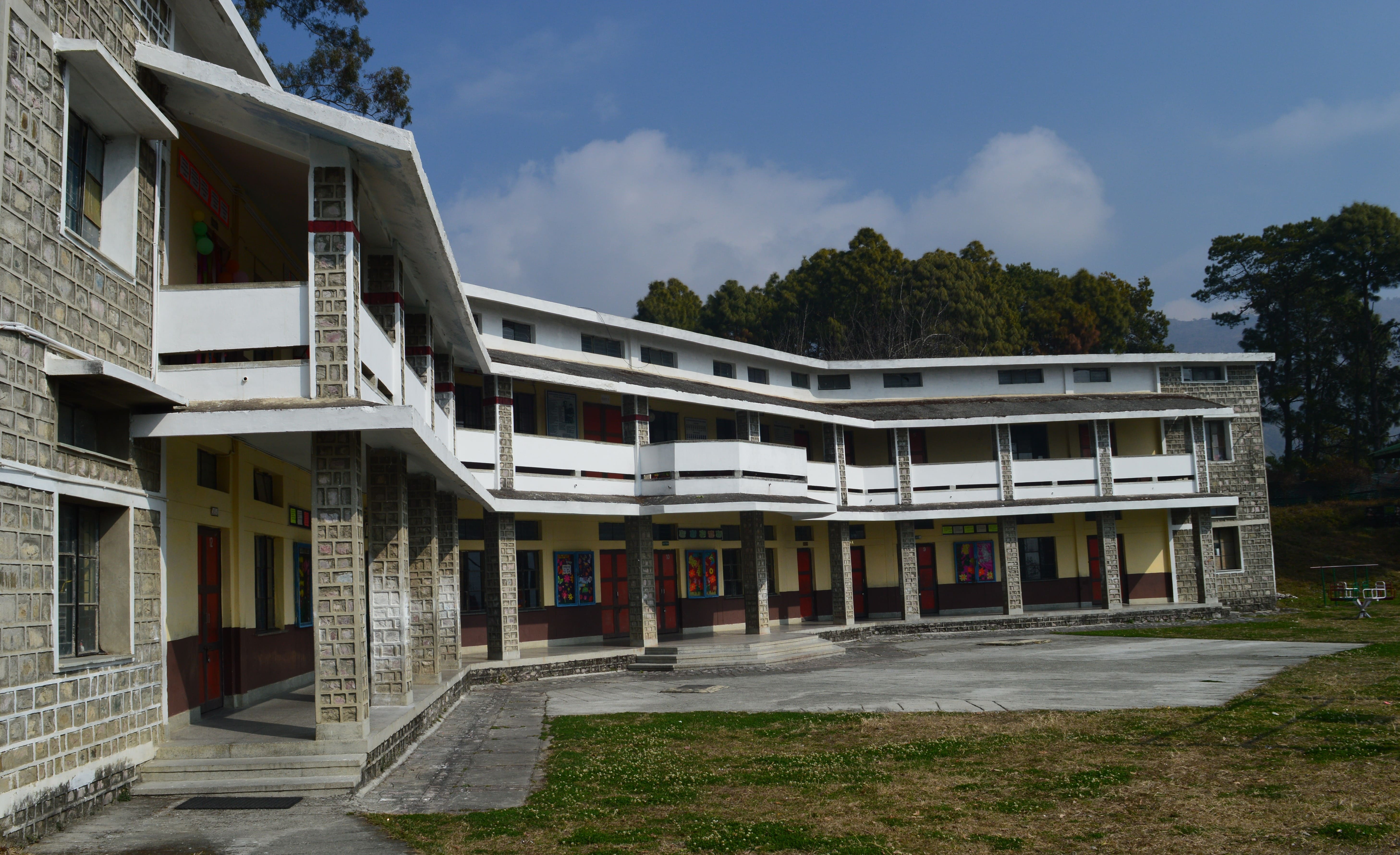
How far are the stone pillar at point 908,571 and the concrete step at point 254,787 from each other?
22.2 metres

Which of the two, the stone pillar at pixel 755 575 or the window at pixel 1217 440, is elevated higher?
the window at pixel 1217 440

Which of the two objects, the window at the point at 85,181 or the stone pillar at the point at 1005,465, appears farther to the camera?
the stone pillar at the point at 1005,465

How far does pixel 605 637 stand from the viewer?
25.2 metres

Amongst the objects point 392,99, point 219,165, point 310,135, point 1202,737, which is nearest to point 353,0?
point 392,99

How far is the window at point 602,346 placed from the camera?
990 inches

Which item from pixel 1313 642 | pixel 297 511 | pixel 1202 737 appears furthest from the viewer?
pixel 1313 642

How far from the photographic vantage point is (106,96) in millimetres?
9305

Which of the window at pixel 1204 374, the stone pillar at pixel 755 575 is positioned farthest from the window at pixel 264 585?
the window at pixel 1204 374

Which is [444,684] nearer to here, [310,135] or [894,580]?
[310,135]

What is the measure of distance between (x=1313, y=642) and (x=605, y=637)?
15.0m

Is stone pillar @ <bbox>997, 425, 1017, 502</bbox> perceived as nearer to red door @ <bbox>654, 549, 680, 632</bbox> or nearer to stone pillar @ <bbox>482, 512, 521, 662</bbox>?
red door @ <bbox>654, 549, 680, 632</bbox>

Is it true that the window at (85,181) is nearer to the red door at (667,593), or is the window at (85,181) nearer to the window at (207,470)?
the window at (207,470)

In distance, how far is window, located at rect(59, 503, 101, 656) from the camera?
8742 mm

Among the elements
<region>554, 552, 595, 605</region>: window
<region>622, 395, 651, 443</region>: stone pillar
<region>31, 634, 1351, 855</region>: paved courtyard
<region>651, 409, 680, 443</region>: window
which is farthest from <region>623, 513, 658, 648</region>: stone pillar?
<region>651, 409, 680, 443</region>: window
